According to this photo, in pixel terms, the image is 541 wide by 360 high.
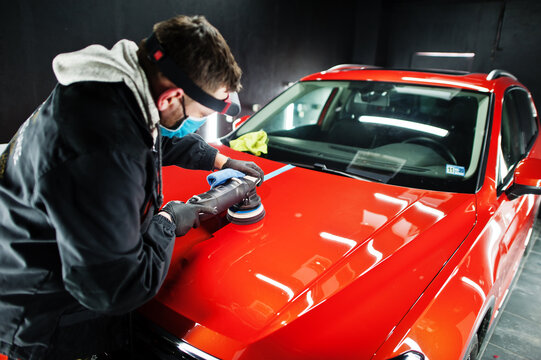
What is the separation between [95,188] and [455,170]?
5.40 feet

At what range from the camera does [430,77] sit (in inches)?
89.6

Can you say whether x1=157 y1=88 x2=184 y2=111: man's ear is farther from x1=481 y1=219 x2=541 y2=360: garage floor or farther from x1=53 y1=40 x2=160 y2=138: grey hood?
x1=481 y1=219 x2=541 y2=360: garage floor

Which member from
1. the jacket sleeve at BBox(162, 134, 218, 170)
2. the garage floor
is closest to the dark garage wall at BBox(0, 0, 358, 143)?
the jacket sleeve at BBox(162, 134, 218, 170)

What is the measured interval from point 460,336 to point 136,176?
1.08 metres

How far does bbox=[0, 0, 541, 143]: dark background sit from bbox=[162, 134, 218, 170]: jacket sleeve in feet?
7.16

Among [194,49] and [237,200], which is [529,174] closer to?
[237,200]

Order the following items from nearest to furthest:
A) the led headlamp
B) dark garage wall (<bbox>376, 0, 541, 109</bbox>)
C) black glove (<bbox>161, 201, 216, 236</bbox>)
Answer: the led headlamp → black glove (<bbox>161, 201, 216, 236</bbox>) → dark garage wall (<bbox>376, 0, 541, 109</bbox>)

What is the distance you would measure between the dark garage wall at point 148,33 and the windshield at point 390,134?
1.90 meters

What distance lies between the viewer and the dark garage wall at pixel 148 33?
9.77 feet

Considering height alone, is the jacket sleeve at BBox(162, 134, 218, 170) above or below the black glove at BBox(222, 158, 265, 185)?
above

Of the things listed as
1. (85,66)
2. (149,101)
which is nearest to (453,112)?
(149,101)

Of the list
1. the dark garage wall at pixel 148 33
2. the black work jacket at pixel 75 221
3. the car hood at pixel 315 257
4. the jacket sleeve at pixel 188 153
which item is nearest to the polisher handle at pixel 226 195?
the car hood at pixel 315 257

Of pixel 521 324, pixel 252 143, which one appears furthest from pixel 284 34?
pixel 521 324

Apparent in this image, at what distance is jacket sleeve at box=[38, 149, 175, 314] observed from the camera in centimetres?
81
